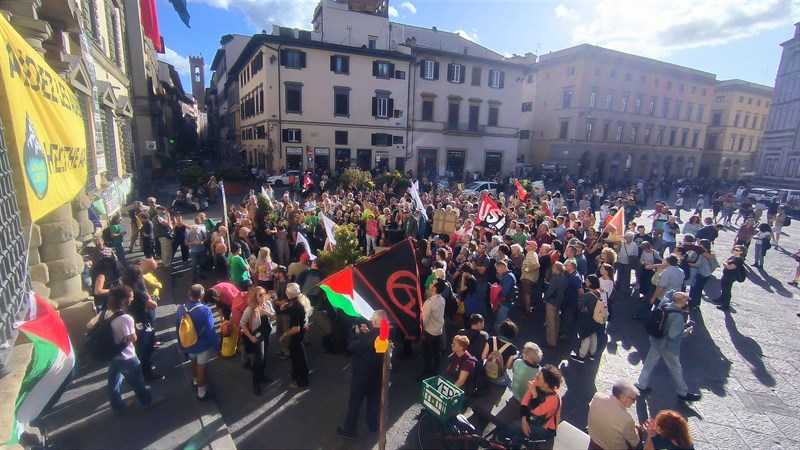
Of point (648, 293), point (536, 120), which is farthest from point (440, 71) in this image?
point (648, 293)

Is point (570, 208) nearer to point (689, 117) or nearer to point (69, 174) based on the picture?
point (69, 174)

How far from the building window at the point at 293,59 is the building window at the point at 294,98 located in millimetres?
1390

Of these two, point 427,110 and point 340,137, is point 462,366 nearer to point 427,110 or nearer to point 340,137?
point 340,137

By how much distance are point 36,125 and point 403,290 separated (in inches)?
161

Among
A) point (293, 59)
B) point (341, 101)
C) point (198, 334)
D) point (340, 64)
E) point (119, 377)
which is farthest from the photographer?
point (341, 101)

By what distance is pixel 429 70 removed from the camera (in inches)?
1421

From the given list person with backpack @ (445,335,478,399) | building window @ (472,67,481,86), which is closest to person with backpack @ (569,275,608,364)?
person with backpack @ (445,335,478,399)

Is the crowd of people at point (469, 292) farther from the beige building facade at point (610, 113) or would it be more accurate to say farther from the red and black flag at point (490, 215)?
the beige building facade at point (610, 113)

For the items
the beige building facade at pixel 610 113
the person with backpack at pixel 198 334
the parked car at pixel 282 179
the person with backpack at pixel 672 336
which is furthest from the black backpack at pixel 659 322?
the beige building facade at pixel 610 113

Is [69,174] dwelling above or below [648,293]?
above

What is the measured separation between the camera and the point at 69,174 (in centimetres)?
405

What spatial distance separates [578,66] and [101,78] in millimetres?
42395

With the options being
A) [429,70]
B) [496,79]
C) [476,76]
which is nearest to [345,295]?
[429,70]

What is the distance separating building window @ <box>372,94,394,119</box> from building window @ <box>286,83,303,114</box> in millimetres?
6243
